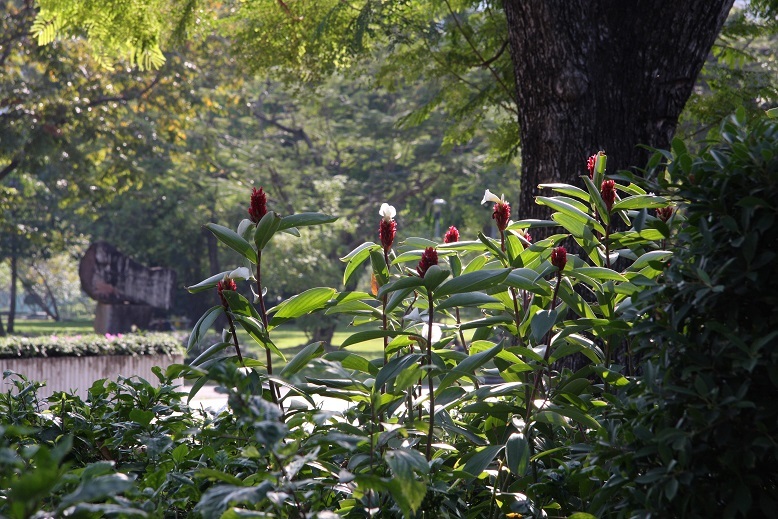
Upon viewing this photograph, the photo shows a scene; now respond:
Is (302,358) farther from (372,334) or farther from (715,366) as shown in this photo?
(715,366)

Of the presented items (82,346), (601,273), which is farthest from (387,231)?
(82,346)

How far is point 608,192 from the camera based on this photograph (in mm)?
2729

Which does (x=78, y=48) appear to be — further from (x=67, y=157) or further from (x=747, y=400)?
(x=747, y=400)

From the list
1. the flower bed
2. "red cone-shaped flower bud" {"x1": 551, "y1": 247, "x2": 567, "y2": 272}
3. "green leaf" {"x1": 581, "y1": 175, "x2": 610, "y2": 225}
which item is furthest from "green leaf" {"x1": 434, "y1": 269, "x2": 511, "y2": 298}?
the flower bed

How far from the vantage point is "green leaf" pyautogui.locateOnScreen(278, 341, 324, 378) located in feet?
7.69

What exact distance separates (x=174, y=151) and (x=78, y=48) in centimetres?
418

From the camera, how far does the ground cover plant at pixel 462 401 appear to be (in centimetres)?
173

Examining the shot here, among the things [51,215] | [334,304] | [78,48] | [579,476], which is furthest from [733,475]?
[51,215]

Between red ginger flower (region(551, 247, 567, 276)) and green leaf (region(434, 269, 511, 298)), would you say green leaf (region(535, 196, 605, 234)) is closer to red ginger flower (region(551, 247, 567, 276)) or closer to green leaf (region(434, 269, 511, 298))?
red ginger flower (region(551, 247, 567, 276))

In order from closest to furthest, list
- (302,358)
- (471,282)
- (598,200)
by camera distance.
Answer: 1. (471,282)
2. (302,358)
3. (598,200)

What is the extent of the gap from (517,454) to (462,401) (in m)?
0.42

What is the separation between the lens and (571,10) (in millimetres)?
4383

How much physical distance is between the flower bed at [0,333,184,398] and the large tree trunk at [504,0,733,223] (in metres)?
8.93

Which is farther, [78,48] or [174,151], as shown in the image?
[174,151]
